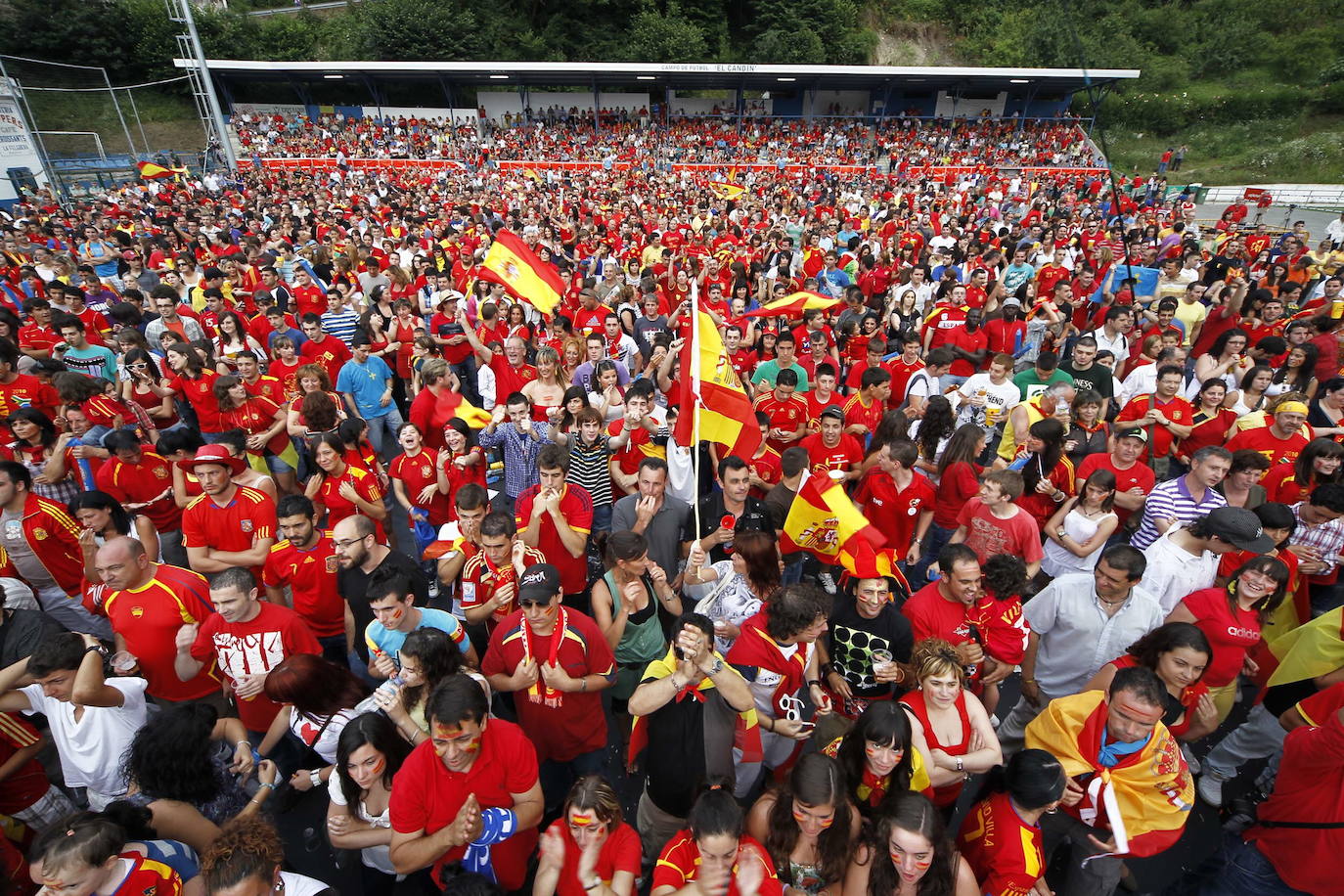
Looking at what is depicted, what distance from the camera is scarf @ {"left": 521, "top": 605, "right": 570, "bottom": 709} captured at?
3172 millimetres

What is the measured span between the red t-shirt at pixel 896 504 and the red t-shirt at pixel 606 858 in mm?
3049

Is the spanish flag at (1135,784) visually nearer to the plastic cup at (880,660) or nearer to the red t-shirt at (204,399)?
the plastic cup at (880,660)

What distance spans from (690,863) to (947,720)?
1.33 metres

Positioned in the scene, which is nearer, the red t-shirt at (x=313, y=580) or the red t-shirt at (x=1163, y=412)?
the red t-shirt at (x=313, y=580)

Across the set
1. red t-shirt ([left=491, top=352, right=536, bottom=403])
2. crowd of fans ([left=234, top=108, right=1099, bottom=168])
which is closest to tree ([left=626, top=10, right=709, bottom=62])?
crowd of fans ([left=234, top=108, right=1099, bottom=168])

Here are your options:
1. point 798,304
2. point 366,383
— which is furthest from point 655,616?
point 366,383

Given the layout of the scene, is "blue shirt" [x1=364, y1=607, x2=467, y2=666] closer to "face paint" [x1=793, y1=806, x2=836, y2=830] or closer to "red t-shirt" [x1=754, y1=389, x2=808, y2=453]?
"face paint" [x1=793, y1=806, x2=836, y2=830]

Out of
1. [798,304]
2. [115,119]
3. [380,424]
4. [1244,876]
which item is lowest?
[1244,876]

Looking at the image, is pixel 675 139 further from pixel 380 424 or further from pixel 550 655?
pixel 550 655

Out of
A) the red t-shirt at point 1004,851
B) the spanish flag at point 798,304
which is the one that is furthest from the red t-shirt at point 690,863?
the spanish flag at point 798,304

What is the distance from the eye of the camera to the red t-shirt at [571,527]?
4246 millimetres

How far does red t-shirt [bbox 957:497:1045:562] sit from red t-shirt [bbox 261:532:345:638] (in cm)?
409

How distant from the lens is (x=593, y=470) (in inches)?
199

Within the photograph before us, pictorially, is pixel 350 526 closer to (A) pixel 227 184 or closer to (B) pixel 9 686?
(B) pixel 9 686
